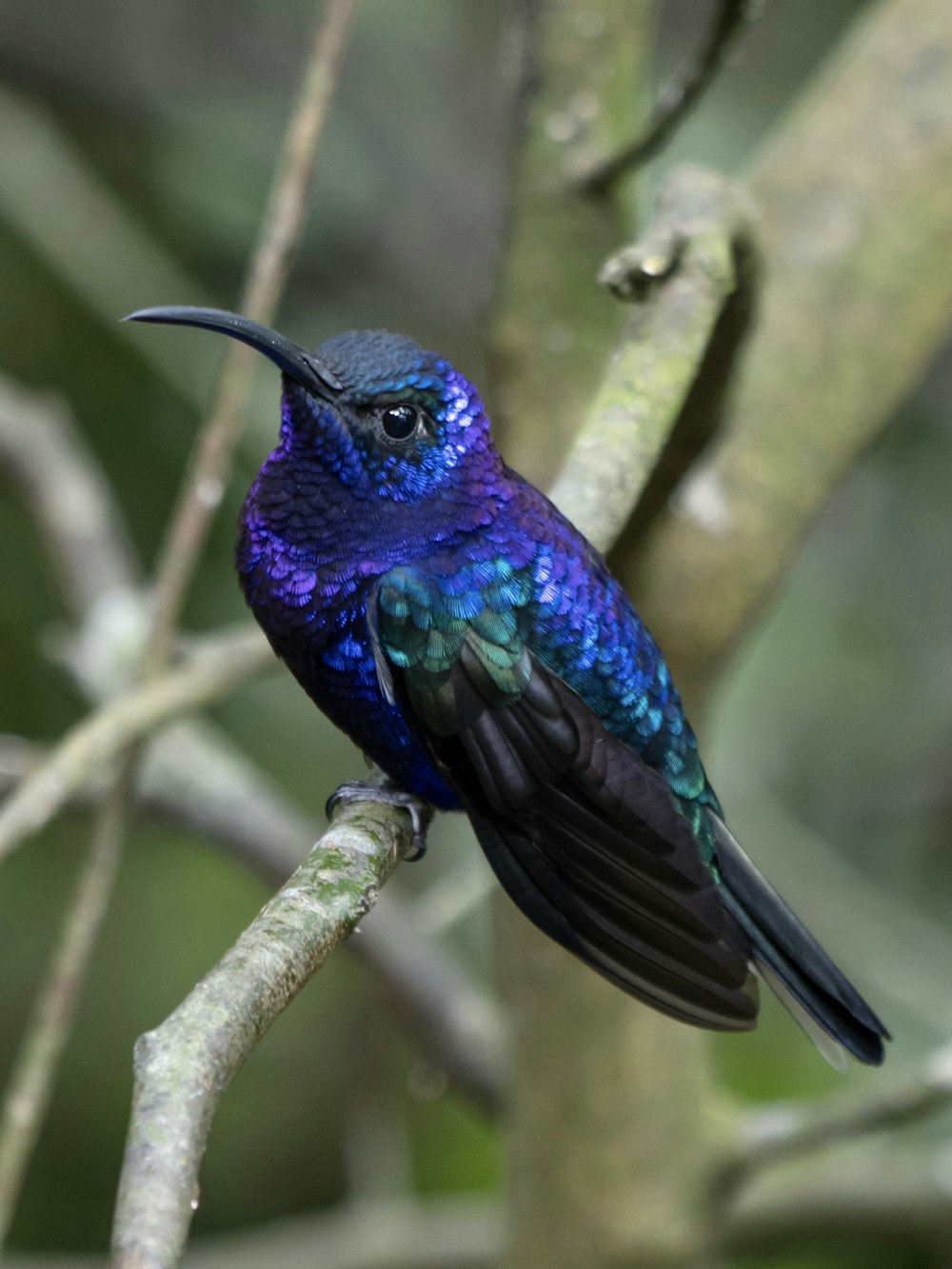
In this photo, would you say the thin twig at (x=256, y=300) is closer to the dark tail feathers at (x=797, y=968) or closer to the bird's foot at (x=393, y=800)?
the bird's foot at (x=393, y=800)

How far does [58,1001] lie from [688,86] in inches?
69.1

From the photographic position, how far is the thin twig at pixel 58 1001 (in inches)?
87.9

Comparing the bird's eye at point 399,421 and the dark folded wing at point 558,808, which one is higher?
the bird's eye at point 399,421

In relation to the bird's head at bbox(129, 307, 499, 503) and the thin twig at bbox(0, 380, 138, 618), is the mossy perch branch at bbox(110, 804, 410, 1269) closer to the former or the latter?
the bird's head at bbox(129, 307, 499, 503)

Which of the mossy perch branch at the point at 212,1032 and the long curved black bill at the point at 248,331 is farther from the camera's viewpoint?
the long curved black bill at the point at 248,331

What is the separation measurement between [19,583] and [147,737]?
2677mm

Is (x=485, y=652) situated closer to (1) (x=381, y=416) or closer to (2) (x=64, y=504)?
(1) (x=381, y=416)

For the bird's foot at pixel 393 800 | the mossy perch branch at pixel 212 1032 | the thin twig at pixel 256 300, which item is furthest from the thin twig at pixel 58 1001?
the mossy perch branch at pixel 212 1032

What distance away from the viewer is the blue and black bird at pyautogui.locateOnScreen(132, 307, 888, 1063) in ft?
5.92

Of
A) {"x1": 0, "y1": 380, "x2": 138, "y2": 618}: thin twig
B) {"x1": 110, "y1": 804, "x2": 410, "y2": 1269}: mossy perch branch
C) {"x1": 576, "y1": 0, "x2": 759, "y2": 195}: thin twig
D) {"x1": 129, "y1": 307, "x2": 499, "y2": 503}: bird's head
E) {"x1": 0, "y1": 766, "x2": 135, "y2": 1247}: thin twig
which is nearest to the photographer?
{"x1": 110, "y1": 804, "x2": 410, "y2": 1269}: mossy perch branch

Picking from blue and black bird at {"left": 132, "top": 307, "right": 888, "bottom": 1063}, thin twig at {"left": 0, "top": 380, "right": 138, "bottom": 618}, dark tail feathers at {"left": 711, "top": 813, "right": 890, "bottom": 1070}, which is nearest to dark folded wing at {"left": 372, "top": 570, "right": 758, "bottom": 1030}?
blue and black bird at {"left": 132, "top": 307, "right": 888, "bottom": 1063}

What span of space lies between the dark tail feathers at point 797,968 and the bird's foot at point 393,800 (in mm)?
410

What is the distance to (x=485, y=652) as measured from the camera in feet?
5.92

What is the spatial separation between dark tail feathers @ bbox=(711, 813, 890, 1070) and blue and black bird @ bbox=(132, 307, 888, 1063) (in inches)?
3.5
